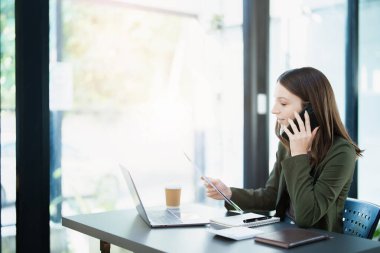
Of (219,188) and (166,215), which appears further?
(219,188)

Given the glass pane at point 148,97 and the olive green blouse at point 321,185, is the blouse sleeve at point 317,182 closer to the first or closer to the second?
the olive green blouse at point 321,185

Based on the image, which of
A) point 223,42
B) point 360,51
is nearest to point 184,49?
point 223,42

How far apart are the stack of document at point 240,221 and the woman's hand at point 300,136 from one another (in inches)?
11.0

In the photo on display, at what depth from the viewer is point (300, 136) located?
1953 millimetres

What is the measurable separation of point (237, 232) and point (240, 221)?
0.19 m

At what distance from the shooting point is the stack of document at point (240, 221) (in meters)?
1.73

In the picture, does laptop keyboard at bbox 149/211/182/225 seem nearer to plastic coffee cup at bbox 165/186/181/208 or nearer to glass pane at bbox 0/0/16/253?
plastic coffee cup at bbox 165/186/181/208

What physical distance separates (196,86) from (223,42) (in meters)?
1.07

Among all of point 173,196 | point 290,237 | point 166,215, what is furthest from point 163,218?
point 290,237

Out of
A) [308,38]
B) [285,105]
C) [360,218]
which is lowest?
[360,218]

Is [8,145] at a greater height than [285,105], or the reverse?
[285,105]

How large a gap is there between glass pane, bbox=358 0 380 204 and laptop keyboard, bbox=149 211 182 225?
6.25ft

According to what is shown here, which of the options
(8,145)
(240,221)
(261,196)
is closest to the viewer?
(240,221)

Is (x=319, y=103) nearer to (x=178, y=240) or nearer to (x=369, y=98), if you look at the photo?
(x=178, y=240)
